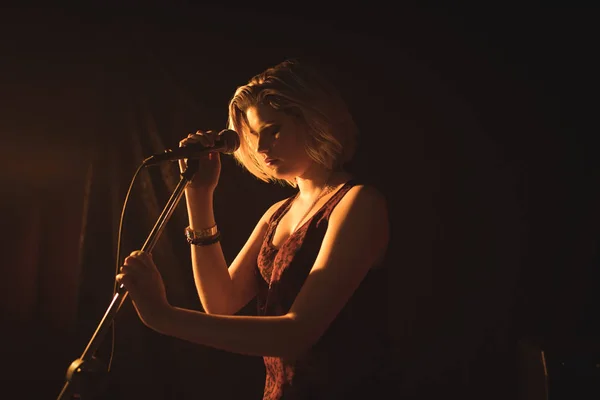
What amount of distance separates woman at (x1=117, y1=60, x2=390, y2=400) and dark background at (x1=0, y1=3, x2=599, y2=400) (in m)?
0.27

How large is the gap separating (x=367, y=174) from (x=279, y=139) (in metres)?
0.48

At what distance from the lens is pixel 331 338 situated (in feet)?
4.06

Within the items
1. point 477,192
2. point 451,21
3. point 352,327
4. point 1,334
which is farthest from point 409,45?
point 1,334

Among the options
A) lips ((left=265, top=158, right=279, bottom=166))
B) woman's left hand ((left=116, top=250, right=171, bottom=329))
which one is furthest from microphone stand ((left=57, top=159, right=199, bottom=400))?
lips ((left=265, top=158, right=279, bottom=166))

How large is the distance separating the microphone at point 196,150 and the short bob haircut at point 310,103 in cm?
17

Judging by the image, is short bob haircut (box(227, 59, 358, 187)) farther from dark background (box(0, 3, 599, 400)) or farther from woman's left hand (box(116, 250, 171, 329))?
woman's left hand (box(116, 250, 171, 329))

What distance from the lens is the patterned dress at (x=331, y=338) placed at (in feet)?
4.00

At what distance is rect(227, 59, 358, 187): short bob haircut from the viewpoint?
140 centimetres

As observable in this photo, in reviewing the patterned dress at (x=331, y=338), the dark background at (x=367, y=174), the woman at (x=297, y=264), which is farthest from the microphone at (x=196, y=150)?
the dark background at (x=367, y=174)

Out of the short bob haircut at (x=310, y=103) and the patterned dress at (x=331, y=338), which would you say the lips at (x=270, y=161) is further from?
the patterned dress at (x=331, y=338)

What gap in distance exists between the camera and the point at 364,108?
179 centimetres

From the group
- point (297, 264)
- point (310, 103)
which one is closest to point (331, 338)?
point (297, 264)

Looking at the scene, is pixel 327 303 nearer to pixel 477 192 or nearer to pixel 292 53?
pixel 477 192

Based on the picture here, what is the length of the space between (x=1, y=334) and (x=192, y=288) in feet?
2.36
